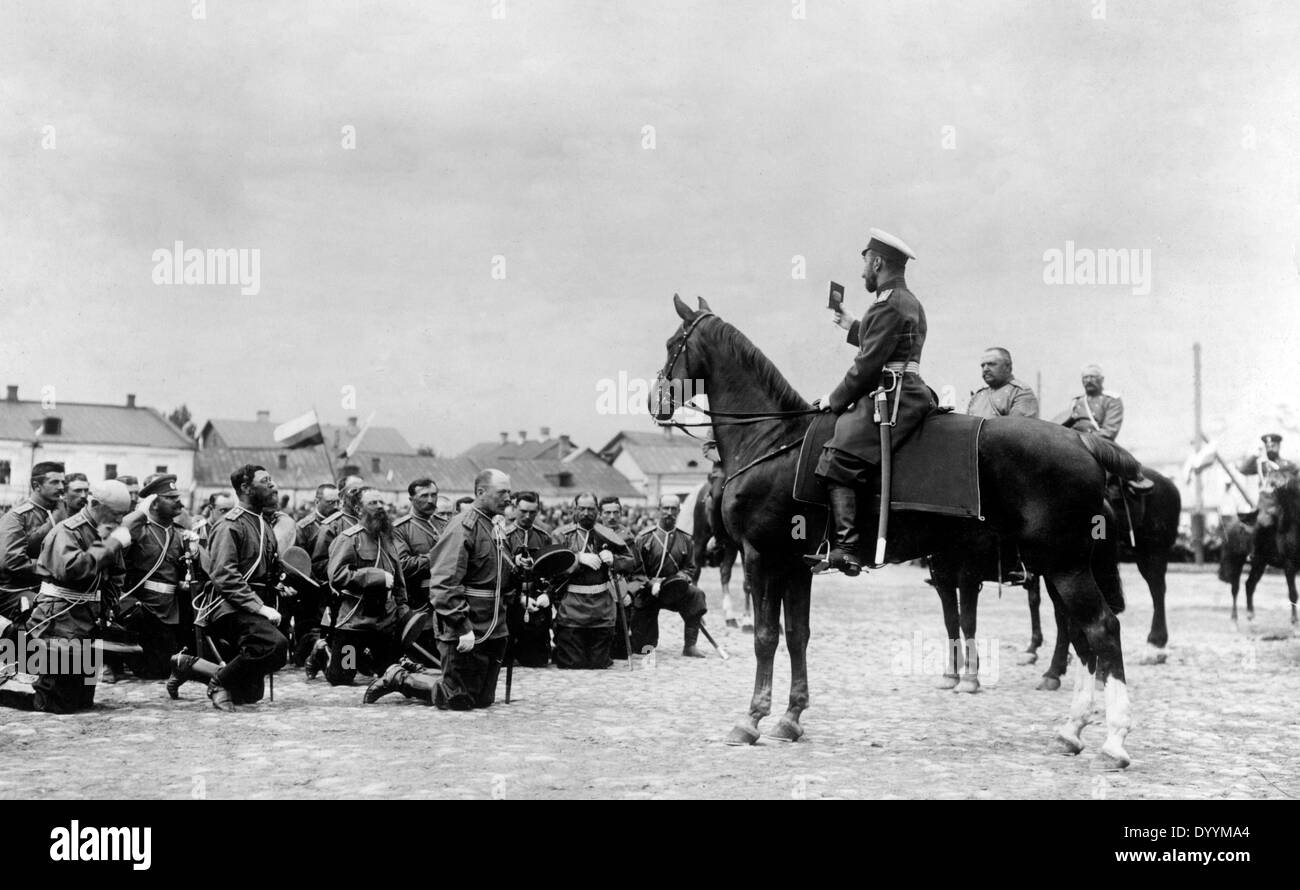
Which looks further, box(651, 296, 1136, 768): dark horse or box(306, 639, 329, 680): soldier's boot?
box(306, 639, 329, 680): soldier's boot

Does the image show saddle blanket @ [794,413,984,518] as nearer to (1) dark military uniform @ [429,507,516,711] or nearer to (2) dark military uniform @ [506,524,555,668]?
(1) dark military uniform @ [429,507,516,711]

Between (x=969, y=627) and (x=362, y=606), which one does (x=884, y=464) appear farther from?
(x=362, y=606)

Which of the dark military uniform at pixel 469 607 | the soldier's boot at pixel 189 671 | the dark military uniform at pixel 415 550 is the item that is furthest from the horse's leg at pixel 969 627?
the soldier's boot at pixel 189 671

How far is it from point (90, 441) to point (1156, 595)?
71.9 m

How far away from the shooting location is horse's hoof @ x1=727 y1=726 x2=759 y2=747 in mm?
7906

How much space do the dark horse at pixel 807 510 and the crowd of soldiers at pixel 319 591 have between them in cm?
250

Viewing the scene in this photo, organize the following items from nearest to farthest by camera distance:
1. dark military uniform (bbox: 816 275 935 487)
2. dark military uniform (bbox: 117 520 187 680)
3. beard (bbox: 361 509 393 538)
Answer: dark military uniform (bbox: 816 275 935 487) < dark military uniform (bbox: 117 520 187 680) < beard (bbox: 361 509 393 538)

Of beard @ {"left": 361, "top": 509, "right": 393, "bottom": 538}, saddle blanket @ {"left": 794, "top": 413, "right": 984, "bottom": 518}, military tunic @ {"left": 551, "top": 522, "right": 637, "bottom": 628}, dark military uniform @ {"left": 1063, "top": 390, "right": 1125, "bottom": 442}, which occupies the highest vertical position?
dark military uniform @ {"left": 1063, "top": 390, "right": 1125, "bottom": 442}

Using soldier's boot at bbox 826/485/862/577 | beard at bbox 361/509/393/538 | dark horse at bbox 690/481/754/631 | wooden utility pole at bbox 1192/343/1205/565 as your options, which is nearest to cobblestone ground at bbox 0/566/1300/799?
soldier's boot at bbox 826/485/862/577

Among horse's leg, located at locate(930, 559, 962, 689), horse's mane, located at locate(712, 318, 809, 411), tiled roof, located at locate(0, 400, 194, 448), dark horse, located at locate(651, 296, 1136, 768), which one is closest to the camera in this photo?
dark horse, located at locate(651, 296, 1136, 768)

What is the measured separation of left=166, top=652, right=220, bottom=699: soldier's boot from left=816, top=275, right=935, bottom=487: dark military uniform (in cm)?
578

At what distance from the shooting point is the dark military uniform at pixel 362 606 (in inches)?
432

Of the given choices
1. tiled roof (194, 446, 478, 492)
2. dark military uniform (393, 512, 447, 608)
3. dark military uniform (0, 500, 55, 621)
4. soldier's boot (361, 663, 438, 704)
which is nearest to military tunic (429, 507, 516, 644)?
soldier's boot (361, 663, 438, 704)

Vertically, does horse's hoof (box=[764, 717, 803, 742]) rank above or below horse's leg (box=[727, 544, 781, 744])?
below
